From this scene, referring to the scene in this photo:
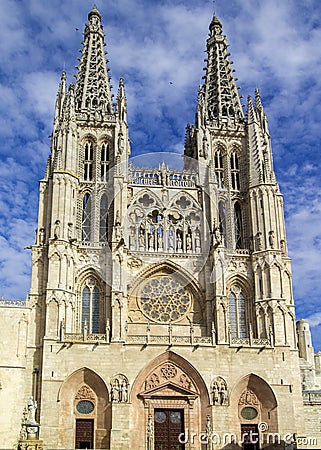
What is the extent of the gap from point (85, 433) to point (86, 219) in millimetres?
11689

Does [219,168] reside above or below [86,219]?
above

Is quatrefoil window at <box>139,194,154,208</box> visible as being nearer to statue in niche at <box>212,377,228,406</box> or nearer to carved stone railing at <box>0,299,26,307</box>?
carved stone railing at <box>0,299,26,307</box>

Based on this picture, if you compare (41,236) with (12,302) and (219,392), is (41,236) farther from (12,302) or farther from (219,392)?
(219,392)

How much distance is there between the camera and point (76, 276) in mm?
30844

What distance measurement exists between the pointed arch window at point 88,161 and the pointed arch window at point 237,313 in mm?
10701

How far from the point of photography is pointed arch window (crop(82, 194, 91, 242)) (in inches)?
1293

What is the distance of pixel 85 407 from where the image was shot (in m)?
27.9

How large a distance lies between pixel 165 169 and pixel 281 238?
25.7ft

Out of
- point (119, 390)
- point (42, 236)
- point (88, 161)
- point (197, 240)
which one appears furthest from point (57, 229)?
point (119, 390)

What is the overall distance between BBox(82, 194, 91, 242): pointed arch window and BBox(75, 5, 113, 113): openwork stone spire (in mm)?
6443

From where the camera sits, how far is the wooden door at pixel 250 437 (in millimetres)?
28297

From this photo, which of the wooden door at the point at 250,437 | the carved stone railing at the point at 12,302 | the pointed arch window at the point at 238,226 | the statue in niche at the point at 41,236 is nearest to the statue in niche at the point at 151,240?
the pointed arch window at the point at 238,226

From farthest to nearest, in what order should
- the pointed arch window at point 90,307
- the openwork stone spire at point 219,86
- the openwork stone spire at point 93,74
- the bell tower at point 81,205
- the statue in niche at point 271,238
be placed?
the openwork stone spire at point 219,86 → the openwork stone spire at point 93,74 → the statue in niche at point 271,238 → the pointed arch window at point 90,307 → the bell tower at point 81,205

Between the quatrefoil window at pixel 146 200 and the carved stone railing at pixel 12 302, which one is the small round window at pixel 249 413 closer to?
the carved stone railing at pixel 12 302
